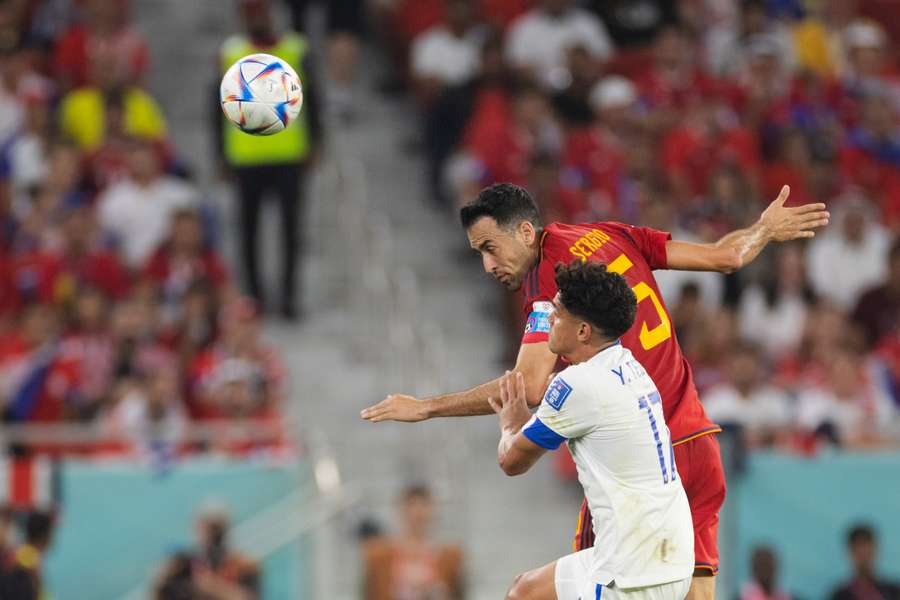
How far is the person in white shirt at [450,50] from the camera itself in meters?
16.6

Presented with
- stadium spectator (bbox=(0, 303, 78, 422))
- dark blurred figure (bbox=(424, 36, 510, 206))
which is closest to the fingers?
stadium spectator (bbox=(0, 303, 78, 422))

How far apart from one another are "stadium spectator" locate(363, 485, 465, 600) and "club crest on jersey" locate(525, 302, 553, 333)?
555cm

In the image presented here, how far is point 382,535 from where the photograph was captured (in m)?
12.9

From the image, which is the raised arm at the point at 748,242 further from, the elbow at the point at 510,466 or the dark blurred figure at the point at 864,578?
the dark blurred figure at the point at 864,578

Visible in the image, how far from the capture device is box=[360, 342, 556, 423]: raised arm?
7047 mm

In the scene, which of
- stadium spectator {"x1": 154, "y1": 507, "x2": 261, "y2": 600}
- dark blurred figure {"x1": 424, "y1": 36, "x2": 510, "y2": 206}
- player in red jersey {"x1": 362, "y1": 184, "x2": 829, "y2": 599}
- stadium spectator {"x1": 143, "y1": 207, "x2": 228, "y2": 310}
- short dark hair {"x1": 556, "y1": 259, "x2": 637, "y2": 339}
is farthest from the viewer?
dark blurred figure {"x1": 424, "y1": 36, "x2": 510, "y2": 206}

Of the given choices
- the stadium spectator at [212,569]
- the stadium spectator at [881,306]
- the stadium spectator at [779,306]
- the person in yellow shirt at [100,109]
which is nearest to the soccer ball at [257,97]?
the stadium spectator at [212,569]

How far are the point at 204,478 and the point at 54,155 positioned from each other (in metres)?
3.73

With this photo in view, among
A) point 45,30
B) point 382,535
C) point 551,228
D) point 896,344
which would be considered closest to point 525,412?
point 551,228

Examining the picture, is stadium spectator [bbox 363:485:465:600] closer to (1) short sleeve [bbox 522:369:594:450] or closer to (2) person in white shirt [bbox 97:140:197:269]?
(2) person in white shirt [bbox 97:140:197:269]

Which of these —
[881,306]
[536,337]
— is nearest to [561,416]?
[536,337]

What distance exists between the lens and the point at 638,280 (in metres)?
7.34

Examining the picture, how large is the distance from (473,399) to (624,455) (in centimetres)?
75

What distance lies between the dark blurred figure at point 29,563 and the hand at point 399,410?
458 cm
